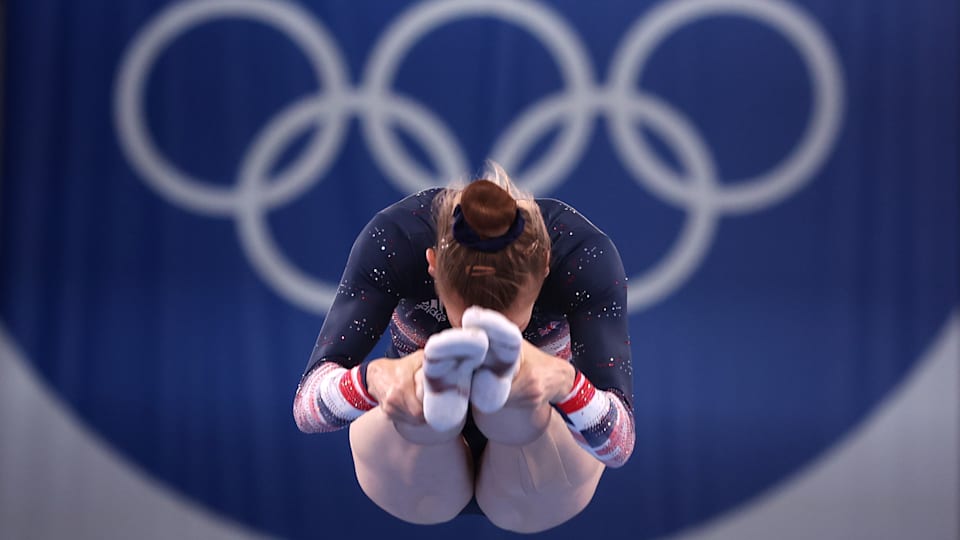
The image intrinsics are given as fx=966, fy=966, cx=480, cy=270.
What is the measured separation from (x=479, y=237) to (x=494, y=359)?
239 millimetres

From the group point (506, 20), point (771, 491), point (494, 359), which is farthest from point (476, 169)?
point (494, 359)

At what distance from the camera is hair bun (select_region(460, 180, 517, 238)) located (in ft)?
5.88

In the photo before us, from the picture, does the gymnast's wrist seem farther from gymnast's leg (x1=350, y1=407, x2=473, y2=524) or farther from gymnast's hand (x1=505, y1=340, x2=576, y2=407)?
gymnast's leg (x1=350, y1=407, x2=473, y2=524)

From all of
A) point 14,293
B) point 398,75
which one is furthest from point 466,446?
point 14,293

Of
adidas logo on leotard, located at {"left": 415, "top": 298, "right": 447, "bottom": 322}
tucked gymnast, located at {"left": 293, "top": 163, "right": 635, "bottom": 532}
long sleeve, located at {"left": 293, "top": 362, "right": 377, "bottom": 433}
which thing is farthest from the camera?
adidas logo on leotard, located at {"left": 415, "top": 298, "right": 447, "bottom": 322}

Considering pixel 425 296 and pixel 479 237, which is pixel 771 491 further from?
pixel 479 237

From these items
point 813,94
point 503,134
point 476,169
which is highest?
point 813,94

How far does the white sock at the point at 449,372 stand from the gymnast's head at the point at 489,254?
14 cm

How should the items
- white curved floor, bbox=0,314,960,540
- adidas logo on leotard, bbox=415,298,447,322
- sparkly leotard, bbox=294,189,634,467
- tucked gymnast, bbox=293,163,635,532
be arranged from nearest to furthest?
1. tucked gymnast, bbox=293,163,635,532
2. sparkly leotard, bbox=294,189,634,467
3. adidas logo on leotard, bbox=415,298,447,322
4. white curved floor, bbox=0,314,960,540

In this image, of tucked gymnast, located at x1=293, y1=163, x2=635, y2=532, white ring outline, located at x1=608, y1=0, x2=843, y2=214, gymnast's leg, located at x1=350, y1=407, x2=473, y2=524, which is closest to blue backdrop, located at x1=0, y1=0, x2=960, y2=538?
white ring outline, located at x1=608, y1=0, x2=843, y2=214

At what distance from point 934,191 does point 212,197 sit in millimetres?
3484

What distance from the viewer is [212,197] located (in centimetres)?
469

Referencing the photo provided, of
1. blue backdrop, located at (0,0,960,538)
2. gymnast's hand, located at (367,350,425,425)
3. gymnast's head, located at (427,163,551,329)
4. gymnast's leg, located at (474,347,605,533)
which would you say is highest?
blue backdrop, located at (0,0,960,538)

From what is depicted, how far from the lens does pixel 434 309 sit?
7.72 ft
